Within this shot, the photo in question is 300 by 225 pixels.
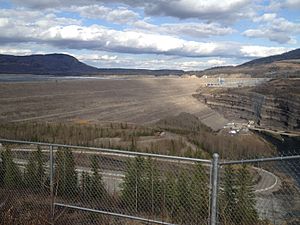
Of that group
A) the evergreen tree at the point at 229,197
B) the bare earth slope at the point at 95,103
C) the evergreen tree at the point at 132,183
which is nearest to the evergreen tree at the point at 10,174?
the evergreen tree at the point at 132,183

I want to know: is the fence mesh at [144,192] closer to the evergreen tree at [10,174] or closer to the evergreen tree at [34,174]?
the evergreen tree at [34,174]

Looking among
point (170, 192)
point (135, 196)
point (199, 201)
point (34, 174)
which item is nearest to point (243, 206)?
point (199, 201)

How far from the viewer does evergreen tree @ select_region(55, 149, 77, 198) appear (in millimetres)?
7277

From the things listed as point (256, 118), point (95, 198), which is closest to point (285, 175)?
point (95, 198)

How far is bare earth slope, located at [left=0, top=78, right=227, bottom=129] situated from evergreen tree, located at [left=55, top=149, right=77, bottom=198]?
26.5 meters

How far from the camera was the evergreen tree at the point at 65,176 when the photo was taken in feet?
23.9

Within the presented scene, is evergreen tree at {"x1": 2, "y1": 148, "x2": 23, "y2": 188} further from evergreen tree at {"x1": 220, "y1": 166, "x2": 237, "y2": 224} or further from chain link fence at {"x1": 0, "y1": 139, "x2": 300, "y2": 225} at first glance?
evergreen tree at {"x1": 220, "y1": 166, "x2": 237, "y2": 224}

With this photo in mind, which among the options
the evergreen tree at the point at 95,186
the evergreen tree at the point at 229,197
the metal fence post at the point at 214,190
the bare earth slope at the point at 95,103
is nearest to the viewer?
the metal fence post at the point at 214,190

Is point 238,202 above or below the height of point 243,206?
above

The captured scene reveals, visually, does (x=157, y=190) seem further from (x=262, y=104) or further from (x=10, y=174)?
(x=262, y=104)

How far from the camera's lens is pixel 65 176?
7695mm

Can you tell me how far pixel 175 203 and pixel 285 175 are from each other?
17.3 meters

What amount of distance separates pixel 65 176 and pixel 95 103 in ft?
131

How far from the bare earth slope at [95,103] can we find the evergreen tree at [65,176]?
87.0 ft
